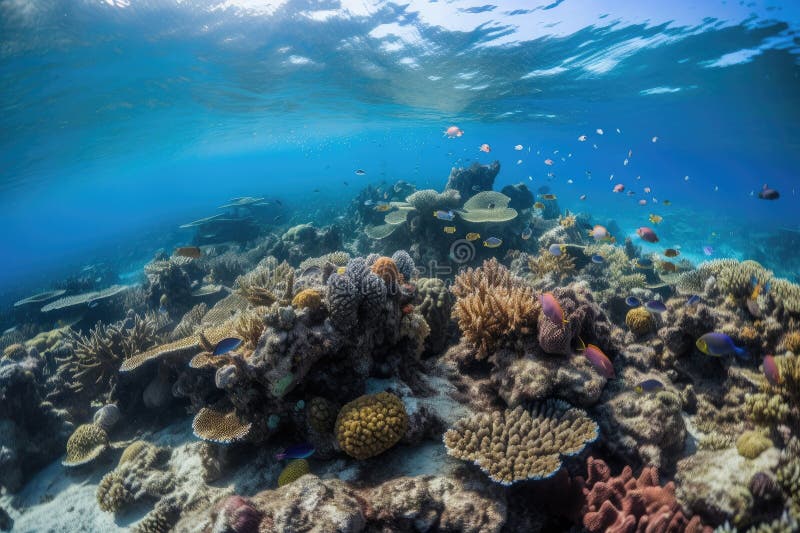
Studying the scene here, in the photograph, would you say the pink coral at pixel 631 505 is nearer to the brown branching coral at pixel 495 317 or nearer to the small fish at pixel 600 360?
the small fish at pixel 600 360

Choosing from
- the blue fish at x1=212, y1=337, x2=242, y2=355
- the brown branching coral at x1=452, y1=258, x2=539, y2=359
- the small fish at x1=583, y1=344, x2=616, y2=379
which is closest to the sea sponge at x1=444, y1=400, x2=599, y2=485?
the small fish at x1=583, y1=344, x2=616, y2=379

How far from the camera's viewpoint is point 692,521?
3076 millimetres

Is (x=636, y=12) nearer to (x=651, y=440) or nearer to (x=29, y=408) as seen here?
(x=651, y=440)

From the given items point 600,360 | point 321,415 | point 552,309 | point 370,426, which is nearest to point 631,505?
point 600,360

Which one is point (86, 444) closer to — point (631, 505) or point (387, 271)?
point (387, 271)

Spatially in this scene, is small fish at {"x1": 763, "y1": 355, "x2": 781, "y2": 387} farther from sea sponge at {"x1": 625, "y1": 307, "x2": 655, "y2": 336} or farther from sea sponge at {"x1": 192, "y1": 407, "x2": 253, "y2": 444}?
sea sponge at {"x1": 192, "y1": 407, "x2": 253, "y2": 444}

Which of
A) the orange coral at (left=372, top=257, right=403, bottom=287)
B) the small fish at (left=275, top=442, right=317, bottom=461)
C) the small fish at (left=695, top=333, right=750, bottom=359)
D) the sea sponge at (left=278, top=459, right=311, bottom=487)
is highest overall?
the orange coral at (left=372, top=257, right=403, bottom=287)

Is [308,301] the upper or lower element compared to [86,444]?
upper

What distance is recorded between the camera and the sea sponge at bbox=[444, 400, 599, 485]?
3424mm

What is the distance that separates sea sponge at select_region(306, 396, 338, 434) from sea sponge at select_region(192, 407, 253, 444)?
845 mm

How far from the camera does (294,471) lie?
13.5 feet

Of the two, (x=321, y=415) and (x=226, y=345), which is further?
(x=226, y=345)

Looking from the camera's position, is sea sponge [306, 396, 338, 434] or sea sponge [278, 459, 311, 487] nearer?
sea sponge [278, 459, 311, 487]

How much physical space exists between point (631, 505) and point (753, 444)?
1.40 metres
